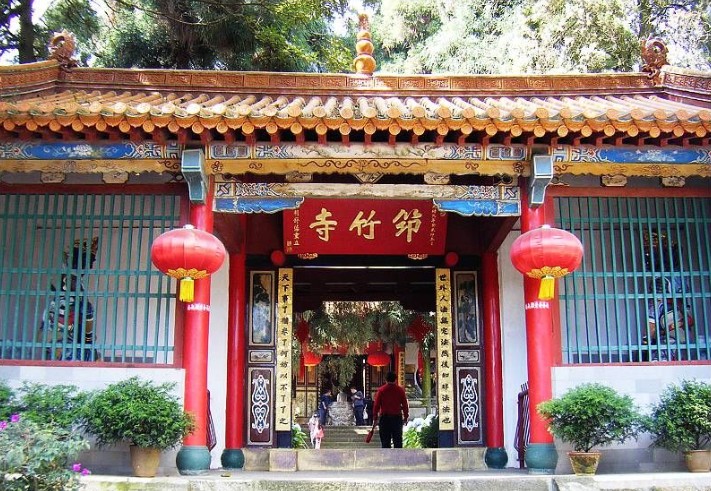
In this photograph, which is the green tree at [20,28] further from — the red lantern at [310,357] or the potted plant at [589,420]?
the potted plant at [589,420]

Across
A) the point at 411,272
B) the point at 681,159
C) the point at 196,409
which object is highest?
the point at 681,159

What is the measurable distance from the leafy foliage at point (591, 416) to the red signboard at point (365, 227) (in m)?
2.65

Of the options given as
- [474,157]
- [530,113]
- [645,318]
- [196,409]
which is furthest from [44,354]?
[645,318]

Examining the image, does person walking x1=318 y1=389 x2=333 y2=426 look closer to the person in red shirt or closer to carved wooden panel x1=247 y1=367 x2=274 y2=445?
the person in red shirt

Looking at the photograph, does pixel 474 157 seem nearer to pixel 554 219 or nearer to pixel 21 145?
pixel 554 219

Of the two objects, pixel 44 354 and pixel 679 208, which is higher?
pixel 679 208

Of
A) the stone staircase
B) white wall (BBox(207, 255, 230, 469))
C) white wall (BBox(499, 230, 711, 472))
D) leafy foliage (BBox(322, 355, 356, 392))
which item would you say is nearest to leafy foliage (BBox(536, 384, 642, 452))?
white wall (BBox(499, 230, 711, 472))

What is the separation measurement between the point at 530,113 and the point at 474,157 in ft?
1.97

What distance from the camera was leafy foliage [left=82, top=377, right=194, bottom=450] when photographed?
226 inches

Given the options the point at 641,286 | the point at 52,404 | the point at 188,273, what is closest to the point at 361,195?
the point at 188,273

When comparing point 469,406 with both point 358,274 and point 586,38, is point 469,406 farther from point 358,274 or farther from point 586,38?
point 586,38

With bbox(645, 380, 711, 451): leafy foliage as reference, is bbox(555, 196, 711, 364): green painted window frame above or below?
above

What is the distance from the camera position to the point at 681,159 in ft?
22.1

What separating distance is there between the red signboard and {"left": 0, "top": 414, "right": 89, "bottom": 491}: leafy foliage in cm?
372
